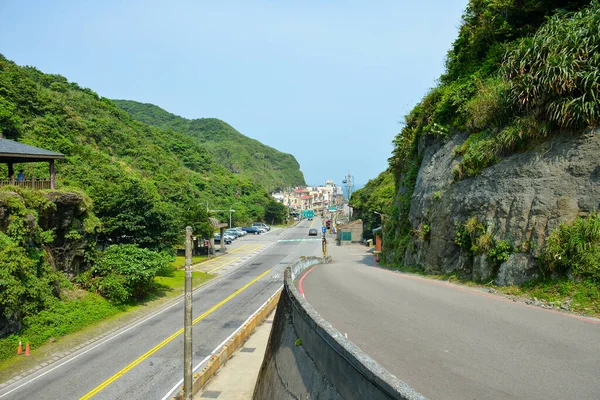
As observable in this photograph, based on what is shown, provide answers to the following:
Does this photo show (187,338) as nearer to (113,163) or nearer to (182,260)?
(182,260)

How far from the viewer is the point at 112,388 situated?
15477 millimetres

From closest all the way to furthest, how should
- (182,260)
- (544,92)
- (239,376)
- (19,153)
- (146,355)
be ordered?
Answer: 1. (544,92)
2. (239,376)
3. (146,355)
4. (19,153)
5. (182,260)

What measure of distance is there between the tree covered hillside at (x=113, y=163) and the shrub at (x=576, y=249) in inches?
1062

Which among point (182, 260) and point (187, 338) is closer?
point (187, 338)

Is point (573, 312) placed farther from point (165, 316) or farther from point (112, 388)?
point (165, 316)


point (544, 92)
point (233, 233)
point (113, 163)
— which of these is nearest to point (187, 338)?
point (544, 92)

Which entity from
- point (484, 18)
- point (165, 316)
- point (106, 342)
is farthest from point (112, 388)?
point (484, 18)

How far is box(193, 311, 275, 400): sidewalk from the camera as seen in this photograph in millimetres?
13469

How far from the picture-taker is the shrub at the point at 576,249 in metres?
10.8

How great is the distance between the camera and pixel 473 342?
8055mm

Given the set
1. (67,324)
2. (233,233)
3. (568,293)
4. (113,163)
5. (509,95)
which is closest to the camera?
(568,293)

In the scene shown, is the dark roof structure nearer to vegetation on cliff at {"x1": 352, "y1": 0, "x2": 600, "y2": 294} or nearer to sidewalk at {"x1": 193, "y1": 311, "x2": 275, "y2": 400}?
sidewalk at {"x1": 193, "y1": 311, "x2": 275, "y2": 400}

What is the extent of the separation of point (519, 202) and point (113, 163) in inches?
2270

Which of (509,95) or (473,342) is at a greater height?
(509,95)
